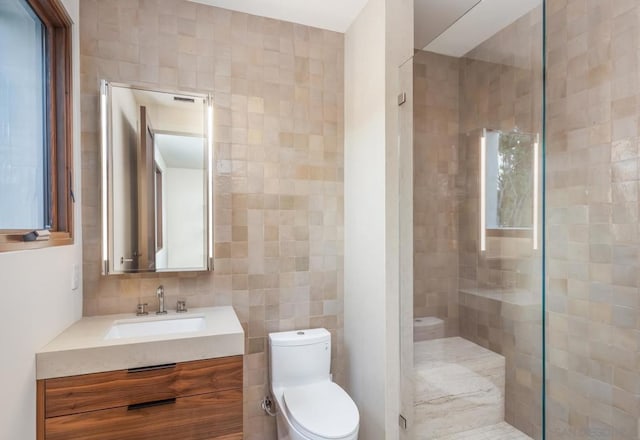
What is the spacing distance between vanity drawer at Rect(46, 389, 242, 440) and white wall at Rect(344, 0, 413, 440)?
0.75 m

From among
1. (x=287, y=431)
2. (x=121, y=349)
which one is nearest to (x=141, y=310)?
(x=121, y=349)

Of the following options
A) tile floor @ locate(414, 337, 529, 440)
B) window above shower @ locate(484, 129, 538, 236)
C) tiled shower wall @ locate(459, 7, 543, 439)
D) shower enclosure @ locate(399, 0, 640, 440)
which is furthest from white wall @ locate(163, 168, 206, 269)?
window above shower @ locate(484, 129, 538, 236)

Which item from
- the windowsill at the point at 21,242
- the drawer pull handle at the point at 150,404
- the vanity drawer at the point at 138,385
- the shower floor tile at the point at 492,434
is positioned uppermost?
the windowsill at the point at 21,242

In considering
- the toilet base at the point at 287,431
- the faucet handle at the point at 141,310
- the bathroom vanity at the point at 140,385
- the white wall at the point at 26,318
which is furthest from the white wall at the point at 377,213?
the white wall at the point at 26,318

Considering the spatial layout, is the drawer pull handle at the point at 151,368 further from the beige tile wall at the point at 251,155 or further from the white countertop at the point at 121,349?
the beige tile wall at the point at 251,155

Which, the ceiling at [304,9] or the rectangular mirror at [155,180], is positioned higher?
the ceiling at [304,9]

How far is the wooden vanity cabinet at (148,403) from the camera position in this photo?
1337 mm

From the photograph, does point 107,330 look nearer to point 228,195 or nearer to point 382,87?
point 228,195

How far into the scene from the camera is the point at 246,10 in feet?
6.78

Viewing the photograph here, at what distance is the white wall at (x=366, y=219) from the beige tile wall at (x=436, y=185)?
8.5 inches

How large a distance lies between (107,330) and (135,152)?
92cm

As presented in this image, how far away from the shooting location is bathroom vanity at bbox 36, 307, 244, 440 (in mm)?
1337

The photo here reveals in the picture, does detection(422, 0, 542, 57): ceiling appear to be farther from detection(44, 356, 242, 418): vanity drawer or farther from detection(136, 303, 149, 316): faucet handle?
detection(136, 303, 149, 316): faucet handle

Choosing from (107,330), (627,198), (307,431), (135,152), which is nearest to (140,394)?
(107,330)
